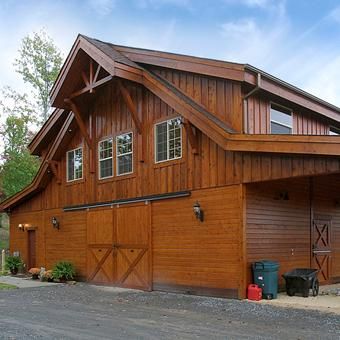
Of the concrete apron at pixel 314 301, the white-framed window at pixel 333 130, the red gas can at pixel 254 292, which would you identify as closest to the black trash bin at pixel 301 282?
the concrete apron at pixel 314 301

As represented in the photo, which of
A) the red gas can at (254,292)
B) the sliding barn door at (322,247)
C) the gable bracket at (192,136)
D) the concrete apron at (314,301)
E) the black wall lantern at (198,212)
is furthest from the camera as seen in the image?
the sliding barn door at (322,247)

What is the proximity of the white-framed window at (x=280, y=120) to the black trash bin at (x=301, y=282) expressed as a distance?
3554 millimetres

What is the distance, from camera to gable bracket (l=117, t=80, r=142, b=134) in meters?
13.9

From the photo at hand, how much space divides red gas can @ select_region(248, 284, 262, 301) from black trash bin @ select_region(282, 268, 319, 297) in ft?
2.73

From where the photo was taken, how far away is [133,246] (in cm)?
1434

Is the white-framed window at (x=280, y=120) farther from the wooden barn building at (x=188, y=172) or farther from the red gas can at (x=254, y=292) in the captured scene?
the red gas can at (x=254, y=292)

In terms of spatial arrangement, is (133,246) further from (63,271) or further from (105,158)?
(63,271)

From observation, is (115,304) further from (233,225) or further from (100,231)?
(100,231)

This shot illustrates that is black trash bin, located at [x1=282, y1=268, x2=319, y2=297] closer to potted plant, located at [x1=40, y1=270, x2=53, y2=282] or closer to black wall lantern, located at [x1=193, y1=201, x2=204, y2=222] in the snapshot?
black wall lantern, located at [x1=193, y1=201, x2=204, y2=222]

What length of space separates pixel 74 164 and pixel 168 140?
17.0 feet

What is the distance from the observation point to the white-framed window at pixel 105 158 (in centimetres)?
1558

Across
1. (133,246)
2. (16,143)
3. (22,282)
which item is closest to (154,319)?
(133,246)

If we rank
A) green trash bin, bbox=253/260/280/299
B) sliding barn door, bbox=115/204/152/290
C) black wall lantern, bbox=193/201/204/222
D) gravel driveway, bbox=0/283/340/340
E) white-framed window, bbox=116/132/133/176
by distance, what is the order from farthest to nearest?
white-framed window, bbox=116/132/133/176 → sliding barn door, bbox=115/204/152/290 → black wall lantern, bbox=193/201/204/222 → green trash bin, bbox=253/260/280/299 → gravel driveway, bbox=0/283/340/340

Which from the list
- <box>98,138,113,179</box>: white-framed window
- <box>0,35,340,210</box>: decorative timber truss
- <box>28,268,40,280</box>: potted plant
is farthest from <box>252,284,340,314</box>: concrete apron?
<box>28,268,40,280</box>: potted plant
